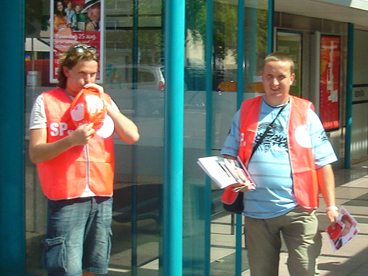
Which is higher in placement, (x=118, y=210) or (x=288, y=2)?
(x=288, y=2)

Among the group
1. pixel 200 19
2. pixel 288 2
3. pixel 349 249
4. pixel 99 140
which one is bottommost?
pixel 349 249

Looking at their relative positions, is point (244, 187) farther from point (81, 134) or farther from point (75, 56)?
point (75, 56)

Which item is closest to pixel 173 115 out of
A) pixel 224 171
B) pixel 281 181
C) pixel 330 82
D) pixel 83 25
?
pixel 224 171

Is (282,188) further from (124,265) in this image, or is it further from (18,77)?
(18,77)

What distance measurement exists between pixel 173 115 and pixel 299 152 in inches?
27.1

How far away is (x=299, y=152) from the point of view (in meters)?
3.49

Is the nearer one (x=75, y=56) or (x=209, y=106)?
(x=75, y=56)

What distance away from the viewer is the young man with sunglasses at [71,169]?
3496mm

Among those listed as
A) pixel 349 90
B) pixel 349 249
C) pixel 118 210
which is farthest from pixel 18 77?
pixel 349 90

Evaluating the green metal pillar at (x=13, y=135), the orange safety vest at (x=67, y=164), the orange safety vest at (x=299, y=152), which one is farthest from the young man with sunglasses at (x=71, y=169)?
the green metal pillar at (x=13, y=135)

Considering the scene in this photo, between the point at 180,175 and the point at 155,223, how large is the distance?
1.16 m

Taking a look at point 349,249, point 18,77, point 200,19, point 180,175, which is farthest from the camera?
Result: point 349,249

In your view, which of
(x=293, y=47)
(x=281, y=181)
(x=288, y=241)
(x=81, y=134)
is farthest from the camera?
(x=293, y=47)

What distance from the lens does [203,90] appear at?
4.56 metres
